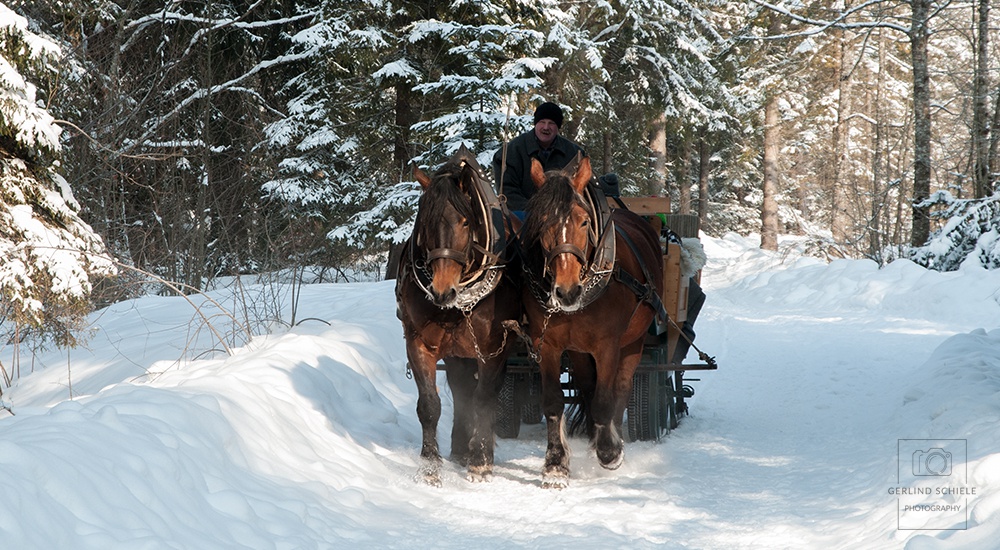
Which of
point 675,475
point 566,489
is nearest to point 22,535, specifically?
point 566,489

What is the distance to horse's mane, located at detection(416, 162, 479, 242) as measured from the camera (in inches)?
196

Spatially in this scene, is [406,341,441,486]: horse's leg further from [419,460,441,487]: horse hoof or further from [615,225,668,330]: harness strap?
[615,225,668,330]: harness strap

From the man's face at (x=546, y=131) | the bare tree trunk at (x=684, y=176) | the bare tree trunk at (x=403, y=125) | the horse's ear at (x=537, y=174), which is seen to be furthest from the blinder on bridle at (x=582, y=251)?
the bare tree trunk at (x=684, y=176)

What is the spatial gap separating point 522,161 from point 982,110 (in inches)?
354

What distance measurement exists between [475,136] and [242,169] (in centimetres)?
630

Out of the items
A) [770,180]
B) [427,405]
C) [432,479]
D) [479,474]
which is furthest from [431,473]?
[770,180]

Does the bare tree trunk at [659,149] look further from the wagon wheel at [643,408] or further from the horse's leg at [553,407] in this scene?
the horse's leg at [553,407]

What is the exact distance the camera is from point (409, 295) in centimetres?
532

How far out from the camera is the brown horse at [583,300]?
196 inches

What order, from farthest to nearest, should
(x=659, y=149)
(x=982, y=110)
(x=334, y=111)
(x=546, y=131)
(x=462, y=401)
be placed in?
(x=659, y=149), (x=334, y=111), (x=982, y=110), (x=546, y=131), (x=462, y=401)

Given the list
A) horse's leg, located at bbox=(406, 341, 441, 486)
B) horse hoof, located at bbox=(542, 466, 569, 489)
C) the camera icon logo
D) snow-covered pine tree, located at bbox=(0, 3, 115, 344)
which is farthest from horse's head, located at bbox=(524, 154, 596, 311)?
snow-covered pine tree, located at bbox=(0, 3, 115, 344)

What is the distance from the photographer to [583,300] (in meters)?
5.09

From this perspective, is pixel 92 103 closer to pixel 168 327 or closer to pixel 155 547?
pixel 168 327

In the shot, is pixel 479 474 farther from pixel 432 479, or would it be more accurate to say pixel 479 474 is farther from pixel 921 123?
pixel 921 123
